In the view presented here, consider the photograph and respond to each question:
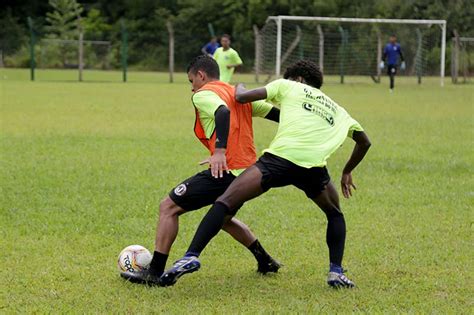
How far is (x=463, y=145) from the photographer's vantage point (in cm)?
1448

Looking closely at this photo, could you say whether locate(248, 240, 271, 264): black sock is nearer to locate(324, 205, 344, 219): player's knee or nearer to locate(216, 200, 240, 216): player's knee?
locate(324, 205, 344, 219): player's knee

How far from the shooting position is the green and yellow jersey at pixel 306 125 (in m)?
5.70

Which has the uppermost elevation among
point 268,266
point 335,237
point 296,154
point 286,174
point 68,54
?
point 296,154

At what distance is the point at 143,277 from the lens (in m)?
5.98

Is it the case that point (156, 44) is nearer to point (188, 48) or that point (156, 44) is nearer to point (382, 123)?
point (188, 48)

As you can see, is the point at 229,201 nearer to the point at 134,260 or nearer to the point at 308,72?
the point at 134,260

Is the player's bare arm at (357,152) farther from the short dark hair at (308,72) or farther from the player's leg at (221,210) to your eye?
the player's leg at (221,210)

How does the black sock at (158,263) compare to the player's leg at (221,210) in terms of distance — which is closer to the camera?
the player's leg at (221,210)

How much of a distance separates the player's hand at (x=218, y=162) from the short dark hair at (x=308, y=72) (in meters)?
0.77

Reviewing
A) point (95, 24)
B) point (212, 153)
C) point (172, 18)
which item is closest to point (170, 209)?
point (212, 153)

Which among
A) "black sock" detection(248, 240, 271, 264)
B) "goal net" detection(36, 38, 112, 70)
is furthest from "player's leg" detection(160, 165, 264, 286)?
"goal net" detection(36, 38, 112, 70)

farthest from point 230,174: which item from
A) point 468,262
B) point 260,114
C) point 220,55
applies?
point 220,55

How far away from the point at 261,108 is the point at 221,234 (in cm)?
184

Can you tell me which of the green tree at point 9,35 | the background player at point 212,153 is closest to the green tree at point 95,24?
the green tree at point 9,35
